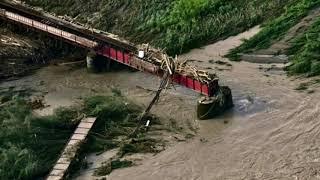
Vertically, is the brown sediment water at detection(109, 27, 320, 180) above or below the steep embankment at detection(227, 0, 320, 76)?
below

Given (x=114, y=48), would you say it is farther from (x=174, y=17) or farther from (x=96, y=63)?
(x=174, y=17)

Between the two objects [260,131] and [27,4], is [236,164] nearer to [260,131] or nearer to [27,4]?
[260,131]

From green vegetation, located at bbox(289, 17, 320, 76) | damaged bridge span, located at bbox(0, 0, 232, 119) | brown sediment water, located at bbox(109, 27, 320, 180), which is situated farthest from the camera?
green vegetation, located at bbox(289, 17, 320, 76)

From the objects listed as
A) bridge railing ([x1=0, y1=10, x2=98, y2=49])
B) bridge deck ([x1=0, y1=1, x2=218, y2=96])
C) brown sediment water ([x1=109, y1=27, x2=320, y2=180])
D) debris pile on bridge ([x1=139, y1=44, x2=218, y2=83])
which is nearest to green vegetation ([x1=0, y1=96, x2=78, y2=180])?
brown sediment water ([x1=109, y1=27, x2=320, y2=180])

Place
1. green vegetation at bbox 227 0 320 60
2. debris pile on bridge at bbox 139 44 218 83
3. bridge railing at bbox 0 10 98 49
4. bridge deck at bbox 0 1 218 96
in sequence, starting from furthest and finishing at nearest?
green vegetation at bbox 227 0 320 60
bridge railing at bbox 0 10 98 49
bridge deck at bbox 0 1 218 96
debris pile on bridge at bbox 139 44 218 83

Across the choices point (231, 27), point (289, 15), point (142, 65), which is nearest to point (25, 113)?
point (142, 65)

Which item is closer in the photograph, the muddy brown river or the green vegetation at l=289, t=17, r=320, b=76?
the muddy brown river

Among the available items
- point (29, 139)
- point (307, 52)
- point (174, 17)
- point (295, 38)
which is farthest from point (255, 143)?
point (174, 17)

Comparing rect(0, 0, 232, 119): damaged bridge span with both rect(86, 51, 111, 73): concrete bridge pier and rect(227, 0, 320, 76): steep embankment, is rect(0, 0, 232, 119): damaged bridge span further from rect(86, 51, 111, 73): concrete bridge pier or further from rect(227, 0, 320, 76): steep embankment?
rect(227, 0, 320, 76): steep embankment
